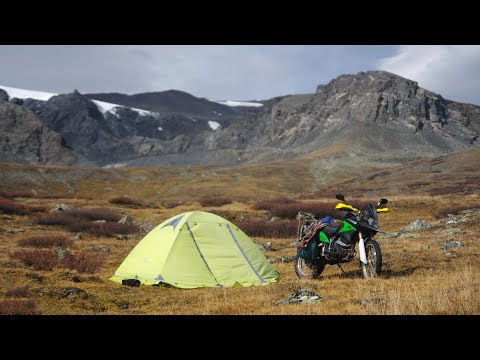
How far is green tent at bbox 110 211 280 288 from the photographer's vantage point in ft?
50.2

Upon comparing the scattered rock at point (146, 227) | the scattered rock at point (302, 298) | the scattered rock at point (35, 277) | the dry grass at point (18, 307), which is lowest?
the scattered rock at point (35, 277)

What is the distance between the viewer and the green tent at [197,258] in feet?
50.2

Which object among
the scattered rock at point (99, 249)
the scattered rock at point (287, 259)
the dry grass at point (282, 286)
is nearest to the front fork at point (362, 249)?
the dry grass at point (282, 286)

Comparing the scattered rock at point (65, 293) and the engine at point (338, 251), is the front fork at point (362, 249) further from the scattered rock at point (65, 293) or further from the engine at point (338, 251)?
the scattered rock at point (65, 293)

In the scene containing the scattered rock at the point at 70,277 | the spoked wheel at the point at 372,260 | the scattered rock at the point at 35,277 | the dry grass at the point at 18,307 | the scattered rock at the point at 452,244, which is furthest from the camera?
the scattered rock at the point at 452,244

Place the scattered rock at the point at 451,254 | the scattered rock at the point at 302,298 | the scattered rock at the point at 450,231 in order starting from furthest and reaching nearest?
the scattered rock at the point at 450,231
the scattered rock at the point at 451,254
the scattered rock at the point at 302,298

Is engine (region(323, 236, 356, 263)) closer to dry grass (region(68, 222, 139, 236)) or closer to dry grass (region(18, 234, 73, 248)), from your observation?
dry grass (region(18, 234, 73, 248))

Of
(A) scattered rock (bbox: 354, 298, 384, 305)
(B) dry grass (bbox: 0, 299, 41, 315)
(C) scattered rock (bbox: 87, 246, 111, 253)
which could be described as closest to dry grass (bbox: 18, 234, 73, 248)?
(C) scattered rock (bbox: 87, 246, 111, 253)

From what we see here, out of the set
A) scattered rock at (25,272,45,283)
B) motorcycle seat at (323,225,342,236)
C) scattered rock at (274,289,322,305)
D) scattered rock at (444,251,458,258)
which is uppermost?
motorcycle seat at (323,225,342,236)

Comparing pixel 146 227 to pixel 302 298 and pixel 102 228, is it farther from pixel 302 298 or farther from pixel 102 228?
pixel 302 298

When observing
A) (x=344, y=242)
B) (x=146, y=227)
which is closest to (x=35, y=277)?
(x=344, y=242)

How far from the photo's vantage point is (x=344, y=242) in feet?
44.3
